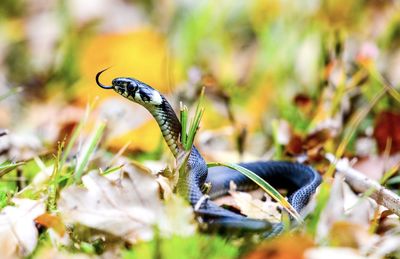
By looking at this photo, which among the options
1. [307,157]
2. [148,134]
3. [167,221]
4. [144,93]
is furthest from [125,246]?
[148,134]

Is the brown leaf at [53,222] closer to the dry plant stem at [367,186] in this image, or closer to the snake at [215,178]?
the snake at [215,178]

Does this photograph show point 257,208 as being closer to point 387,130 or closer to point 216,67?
point 387,130

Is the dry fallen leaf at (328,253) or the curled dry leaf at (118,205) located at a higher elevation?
the dry fallen leaf at (328,253)

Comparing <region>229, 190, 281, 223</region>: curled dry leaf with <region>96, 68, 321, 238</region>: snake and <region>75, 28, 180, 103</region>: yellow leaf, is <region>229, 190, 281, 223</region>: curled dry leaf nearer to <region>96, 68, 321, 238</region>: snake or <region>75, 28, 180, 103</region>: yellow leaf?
<region>96, 68, 321, 238</region>: snake

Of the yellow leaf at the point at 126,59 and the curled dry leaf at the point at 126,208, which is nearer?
the curled dry leaf at the point at 126,208

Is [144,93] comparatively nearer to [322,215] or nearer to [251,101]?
[322,215]

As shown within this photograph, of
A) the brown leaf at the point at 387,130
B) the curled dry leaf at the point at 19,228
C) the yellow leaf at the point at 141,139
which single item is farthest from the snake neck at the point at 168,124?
the brown leaf at the point at 387,130

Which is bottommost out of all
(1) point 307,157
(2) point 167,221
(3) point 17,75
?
(3) point 17,75
